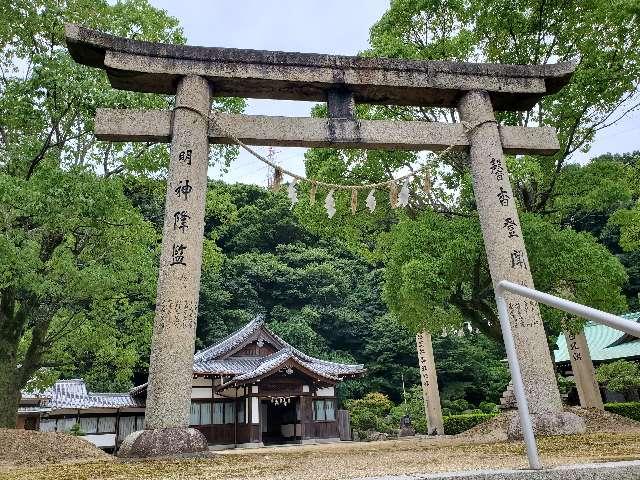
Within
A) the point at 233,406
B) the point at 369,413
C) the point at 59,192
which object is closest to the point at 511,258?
the point at 59,192

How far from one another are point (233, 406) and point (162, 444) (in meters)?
17.7

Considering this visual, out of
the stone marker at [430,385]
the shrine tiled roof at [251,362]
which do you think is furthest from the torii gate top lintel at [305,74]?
the shrine tiled roof at [251,362]

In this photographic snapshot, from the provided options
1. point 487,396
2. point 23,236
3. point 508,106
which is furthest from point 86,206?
point 487,396

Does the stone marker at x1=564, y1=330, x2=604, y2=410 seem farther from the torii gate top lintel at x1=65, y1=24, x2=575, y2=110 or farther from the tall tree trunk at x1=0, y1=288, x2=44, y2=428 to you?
the tall tree trunk at x1=0, y1=288, x2=44, y2=428

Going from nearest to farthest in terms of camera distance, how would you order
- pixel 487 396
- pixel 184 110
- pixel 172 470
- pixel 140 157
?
pixel 172 470, pixel 184 110, pixel 140 157, pixel 487 396

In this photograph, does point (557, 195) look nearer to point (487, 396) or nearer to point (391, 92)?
point (391, 92)

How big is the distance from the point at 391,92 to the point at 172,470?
6.20 m

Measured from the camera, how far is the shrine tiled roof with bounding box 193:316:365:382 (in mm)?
21109

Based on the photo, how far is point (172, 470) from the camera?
4.06 metres

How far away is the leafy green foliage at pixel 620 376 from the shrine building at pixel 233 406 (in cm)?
1058

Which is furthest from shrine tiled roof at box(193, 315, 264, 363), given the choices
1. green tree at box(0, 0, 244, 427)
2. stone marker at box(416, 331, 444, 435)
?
green tree at box(0, 0, 244, 427)

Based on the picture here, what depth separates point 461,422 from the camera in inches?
834

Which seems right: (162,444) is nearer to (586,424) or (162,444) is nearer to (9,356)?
(9,356)

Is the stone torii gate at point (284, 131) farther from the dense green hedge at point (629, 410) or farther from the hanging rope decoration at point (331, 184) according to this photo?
the dense green hedge at point (629, 410)
